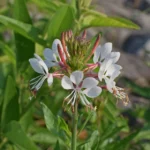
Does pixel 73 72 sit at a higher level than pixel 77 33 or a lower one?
higher

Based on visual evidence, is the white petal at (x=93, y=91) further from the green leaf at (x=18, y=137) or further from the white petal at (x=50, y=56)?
the green leaf at (x=18, y=137)

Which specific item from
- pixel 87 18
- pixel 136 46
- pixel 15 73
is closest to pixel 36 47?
pixel 15 73

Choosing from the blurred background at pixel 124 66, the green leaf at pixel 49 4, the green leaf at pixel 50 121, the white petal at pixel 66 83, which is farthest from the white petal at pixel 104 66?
the green leaf at pixel 49 4

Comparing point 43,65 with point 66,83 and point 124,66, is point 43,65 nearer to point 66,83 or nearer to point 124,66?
point 66,83

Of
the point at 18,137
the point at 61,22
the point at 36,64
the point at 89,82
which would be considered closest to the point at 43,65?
the point at 36,64

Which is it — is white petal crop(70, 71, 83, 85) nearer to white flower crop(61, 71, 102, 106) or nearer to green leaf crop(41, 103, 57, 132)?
white flower crop(61, 71, 102, 106)

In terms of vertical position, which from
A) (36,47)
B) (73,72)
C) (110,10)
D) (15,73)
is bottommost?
(110,10)

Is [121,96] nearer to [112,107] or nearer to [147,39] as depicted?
[112,107]
